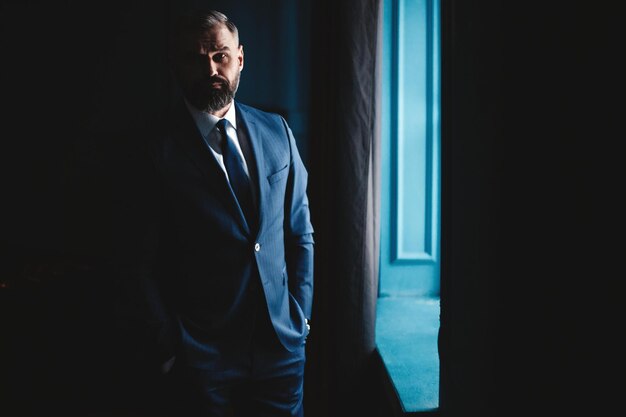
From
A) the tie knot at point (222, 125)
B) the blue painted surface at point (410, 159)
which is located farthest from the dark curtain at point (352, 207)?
the tie knot at point (222, 125)

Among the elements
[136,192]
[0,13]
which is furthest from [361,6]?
[0,13]

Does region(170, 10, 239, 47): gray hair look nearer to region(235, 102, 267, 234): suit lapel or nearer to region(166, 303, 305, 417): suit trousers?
region(235, 102, 267, 234): suit lapel

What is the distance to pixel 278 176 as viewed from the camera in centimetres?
121

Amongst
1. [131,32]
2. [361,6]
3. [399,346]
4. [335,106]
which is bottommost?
[399,346]

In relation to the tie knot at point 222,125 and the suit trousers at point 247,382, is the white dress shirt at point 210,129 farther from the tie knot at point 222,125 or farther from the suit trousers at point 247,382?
the suit trousers at point 247,382

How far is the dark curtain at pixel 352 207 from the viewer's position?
4.86ft

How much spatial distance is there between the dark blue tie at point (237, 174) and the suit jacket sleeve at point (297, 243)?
0.48 feet

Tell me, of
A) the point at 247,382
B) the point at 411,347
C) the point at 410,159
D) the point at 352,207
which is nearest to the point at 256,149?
the point at 352,207

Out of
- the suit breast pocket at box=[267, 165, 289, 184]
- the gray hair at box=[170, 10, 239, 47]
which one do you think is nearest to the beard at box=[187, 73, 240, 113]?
the gray hair at box=[170, 10, 239, 47]

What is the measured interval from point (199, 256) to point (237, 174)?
230 mm

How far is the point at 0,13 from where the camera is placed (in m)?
2.06

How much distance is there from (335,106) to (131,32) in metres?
1.15

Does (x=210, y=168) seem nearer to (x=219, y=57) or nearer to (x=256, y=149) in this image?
(x=256, y=149)
